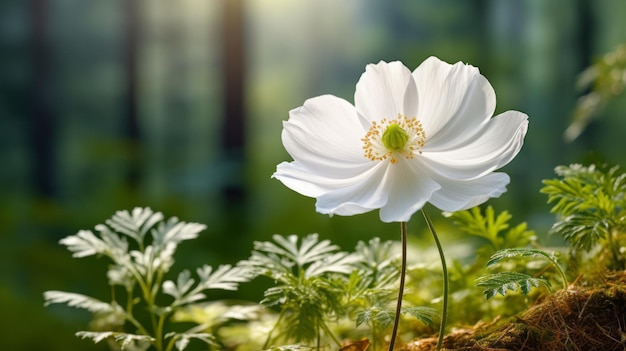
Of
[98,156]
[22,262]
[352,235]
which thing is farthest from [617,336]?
[98,156]

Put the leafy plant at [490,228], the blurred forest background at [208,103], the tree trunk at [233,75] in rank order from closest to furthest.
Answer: the leafy plant at [490,228] < the blurred forest background at [208,103] < the tree trunk at [233,75]

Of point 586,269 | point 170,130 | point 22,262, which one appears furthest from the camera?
point 170,130

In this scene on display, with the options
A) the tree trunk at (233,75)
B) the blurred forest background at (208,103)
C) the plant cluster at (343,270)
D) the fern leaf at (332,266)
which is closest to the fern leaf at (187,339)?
the plant cluster at (343,270)

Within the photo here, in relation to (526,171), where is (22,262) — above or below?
below

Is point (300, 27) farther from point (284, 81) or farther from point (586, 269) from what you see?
point (586, 269)

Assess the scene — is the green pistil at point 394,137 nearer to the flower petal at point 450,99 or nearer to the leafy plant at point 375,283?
the flower petal at point 450,99

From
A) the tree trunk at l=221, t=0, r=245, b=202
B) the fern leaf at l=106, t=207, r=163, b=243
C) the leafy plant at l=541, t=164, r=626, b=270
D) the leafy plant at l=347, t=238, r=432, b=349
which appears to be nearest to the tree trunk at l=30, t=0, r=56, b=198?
the tree trunk at l=221, t=0, r=245, b=202

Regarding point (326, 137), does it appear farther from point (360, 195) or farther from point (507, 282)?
point (507, 282)
